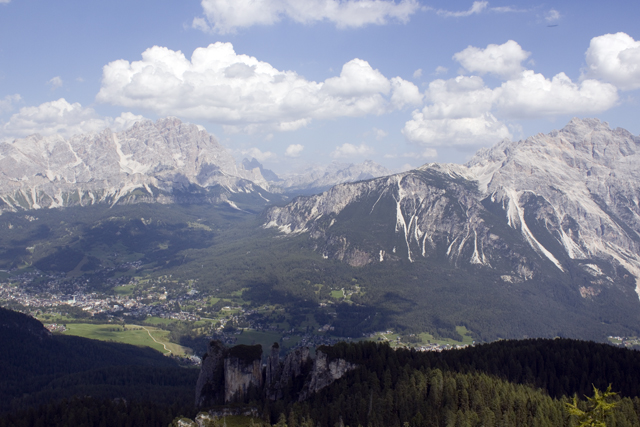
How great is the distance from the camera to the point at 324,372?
96375 mm

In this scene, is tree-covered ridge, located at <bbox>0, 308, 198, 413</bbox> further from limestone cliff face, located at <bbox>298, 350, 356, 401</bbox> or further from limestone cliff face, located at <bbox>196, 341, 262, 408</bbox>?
limestone cliff face, located at <bbox>298, 350, 356, 401</bbox>

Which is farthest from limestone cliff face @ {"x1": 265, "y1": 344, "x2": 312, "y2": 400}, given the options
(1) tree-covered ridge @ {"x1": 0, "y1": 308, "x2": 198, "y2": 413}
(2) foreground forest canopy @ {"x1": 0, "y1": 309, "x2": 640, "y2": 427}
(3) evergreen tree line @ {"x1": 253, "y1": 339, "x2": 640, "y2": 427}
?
(1) tree-covered ridge @ {"x1": 0, "y1": 308, "x2": 198, "y2": 413}

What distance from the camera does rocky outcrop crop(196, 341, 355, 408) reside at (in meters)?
96.9

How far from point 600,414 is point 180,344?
190 metres

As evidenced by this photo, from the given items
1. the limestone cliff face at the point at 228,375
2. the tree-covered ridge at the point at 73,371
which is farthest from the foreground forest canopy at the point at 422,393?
the limestone cliff face at the point at 228,375

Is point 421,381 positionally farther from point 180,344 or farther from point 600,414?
point 180,344

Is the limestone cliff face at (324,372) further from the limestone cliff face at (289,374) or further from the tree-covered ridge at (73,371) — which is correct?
the tree-covered ridge at (73,371)

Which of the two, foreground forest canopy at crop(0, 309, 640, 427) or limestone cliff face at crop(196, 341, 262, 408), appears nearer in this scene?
foreground forest canopy at crop(0, 309, 640, 427)

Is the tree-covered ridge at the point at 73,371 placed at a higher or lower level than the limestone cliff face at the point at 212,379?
lower

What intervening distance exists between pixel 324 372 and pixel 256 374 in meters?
18.7

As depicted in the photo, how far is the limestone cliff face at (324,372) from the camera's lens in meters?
A: 95.3

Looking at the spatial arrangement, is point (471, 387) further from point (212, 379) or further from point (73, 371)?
point (73, 371)

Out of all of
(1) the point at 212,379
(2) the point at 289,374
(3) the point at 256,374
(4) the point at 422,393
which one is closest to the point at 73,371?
(1) the point at 212,379

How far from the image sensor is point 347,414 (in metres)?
81.0
